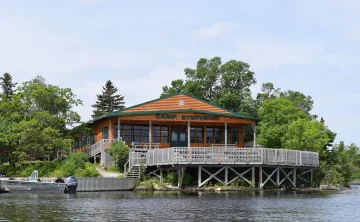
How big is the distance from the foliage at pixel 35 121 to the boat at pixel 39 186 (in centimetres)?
1102

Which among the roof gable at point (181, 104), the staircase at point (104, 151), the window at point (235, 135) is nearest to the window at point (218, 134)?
the window at point (235, 135)

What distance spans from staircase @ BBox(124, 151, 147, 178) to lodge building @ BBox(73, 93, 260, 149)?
14.6ft

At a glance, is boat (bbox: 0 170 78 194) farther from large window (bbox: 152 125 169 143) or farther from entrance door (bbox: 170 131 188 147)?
entrance door (bbox: 170 131 188 147)

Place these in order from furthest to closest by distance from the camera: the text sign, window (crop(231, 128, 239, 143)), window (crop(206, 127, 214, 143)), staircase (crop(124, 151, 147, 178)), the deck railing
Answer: window (crop(231, 128, 239, 143)) < window (crop(206, 127, 214, 143)) < the text sign < staircase (crop(124, 151, 147, 178)) < the deck railing

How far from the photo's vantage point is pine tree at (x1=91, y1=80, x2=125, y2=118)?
93.0m

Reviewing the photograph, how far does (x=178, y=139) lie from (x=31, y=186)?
1965cm

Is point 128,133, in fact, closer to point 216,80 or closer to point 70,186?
point 70,186

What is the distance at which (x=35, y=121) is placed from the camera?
53.2 metres

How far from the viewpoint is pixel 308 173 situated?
52.2 metres

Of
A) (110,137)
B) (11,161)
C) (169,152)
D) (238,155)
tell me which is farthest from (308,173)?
(11,161)

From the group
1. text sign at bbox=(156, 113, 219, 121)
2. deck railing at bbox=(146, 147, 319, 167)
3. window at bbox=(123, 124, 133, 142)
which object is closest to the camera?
deck railing at bbox=(146, 147, 319, 167)

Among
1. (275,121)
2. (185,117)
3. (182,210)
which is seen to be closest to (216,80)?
(275,121)

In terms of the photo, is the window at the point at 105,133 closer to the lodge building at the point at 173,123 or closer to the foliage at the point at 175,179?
the lodge building at the point at 173,123

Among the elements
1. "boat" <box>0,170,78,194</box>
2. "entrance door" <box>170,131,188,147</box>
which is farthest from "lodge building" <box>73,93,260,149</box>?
"boat" <box>0,170,78,194</box>
